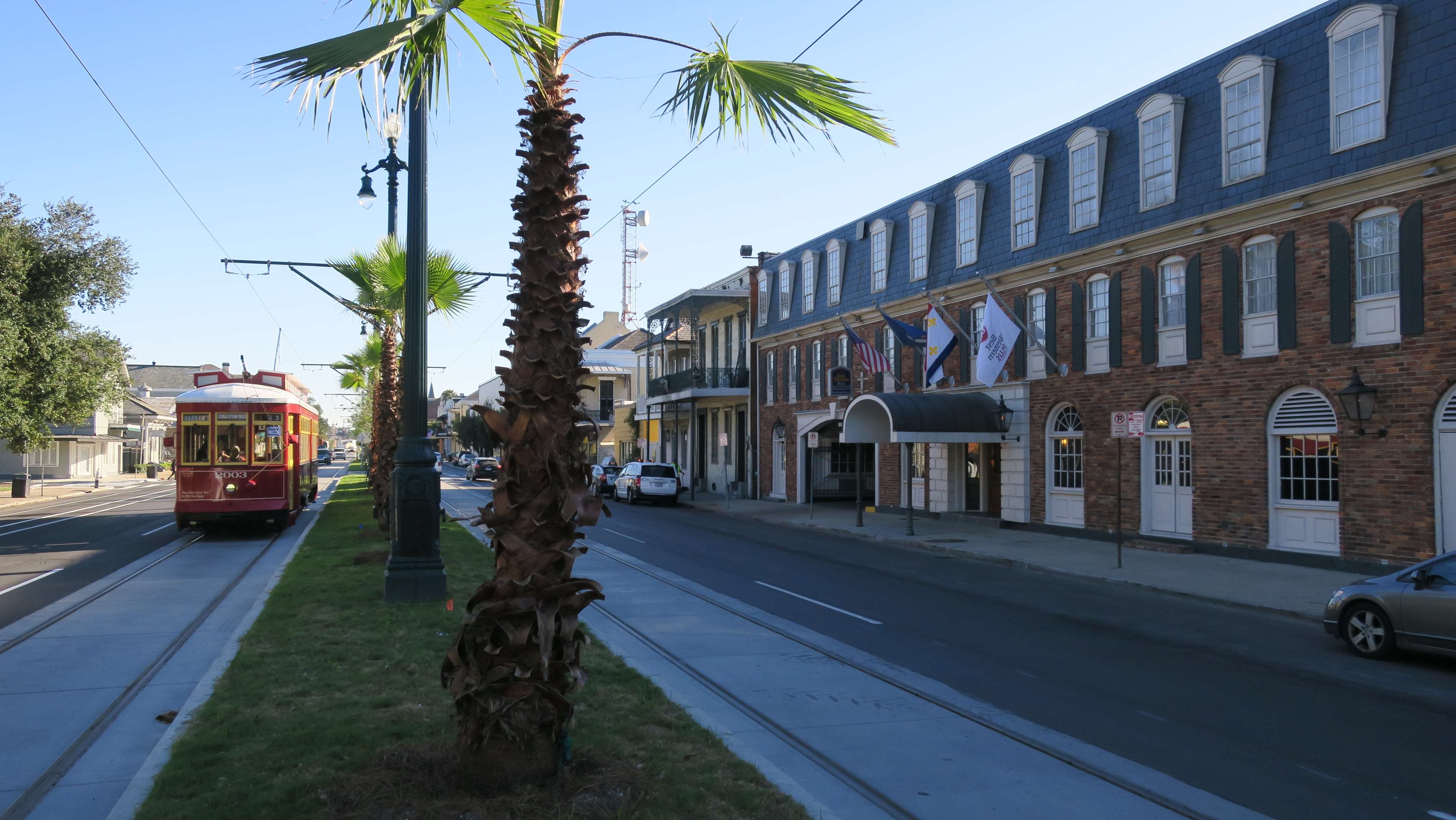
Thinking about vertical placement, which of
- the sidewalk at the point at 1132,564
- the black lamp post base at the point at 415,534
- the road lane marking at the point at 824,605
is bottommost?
the sidewalk at the point at 1132,564

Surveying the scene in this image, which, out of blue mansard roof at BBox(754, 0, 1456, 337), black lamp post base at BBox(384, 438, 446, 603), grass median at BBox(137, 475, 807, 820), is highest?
blue mansard roof at BBox(754, 0, 1456, 337)

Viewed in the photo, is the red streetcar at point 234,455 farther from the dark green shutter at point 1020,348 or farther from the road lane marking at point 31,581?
the dark green shutter at point 1020,348

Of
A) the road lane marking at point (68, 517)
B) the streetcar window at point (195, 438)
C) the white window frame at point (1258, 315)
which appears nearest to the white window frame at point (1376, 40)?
the white window frame at point (1258, 315)

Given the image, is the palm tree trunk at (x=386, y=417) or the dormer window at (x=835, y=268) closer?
the palm tree trunk at (x=386, y=417)

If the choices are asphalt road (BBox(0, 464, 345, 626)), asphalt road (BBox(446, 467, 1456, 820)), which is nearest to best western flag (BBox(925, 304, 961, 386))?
asphalt road (BBox(446, 467, 1456, 820))

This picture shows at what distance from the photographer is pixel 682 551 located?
1900 centimetres

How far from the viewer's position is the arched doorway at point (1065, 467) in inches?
863

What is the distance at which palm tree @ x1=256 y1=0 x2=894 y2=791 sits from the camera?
4785 mm

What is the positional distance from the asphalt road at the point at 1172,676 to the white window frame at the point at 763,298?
22.2m

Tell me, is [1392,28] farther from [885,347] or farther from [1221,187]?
[885,347]

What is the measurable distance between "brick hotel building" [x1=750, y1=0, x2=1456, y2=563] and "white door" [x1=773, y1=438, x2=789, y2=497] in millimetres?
9127

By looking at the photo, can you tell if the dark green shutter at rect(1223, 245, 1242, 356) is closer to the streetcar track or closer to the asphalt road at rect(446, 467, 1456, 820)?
the asphalt road at rect(446, 467, 1456, 820)

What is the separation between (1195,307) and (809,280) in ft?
57.1

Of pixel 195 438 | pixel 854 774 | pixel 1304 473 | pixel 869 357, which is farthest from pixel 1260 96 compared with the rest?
pixel 195 438
